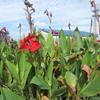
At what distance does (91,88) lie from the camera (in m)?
0.81

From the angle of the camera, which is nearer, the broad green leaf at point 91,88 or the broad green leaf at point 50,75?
the broad green leaf at point 91,88

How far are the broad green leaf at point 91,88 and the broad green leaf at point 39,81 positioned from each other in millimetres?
200

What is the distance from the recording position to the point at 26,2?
1228mm

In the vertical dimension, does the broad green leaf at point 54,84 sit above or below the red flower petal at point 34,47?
below

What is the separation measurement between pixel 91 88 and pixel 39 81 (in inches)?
11.2

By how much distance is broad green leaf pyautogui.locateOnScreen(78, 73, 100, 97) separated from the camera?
30.3 inches

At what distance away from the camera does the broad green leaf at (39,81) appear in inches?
33.5

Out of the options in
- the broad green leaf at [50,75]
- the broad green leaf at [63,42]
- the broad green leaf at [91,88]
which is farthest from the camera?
the broad green leaf at [63,42]

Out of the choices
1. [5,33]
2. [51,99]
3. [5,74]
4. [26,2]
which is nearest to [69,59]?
[51,99]


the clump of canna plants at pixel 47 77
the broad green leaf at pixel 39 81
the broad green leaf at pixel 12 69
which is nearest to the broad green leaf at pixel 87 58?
the clump of canna plants at pixel 47 77

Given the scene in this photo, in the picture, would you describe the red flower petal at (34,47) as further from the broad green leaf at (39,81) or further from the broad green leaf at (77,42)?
the broad green leaf at (77,42)

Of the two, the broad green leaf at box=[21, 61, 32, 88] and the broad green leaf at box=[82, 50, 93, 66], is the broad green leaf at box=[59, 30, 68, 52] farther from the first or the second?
the broad green leaf at box=[21, 61, 32, 88]

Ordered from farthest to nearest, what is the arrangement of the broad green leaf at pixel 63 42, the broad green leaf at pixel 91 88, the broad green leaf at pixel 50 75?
the broad green leaf at pixel 63 42, the broad green leaf at pixel 50 75, the broad green leaf at pixel 91 88

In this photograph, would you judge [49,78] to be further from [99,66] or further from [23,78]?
[99,66]
